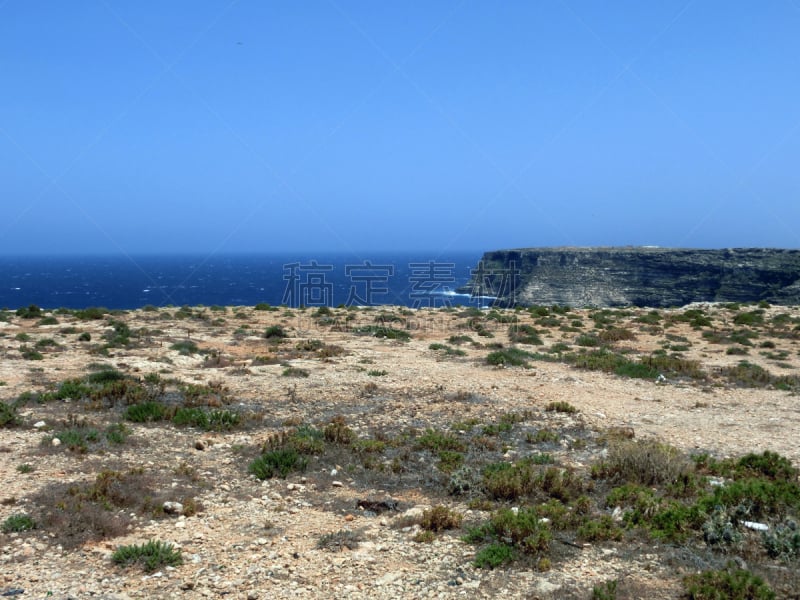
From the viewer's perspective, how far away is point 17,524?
21.1 feet

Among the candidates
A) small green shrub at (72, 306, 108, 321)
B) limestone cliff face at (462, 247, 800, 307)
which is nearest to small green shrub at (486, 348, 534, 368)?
small green shrub at (72, 306, 108, 321)

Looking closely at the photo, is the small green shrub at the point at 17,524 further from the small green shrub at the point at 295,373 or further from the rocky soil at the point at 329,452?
the small green shrub at the point at 295,373

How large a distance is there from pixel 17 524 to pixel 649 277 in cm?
8417

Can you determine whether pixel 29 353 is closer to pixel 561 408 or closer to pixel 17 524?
pixel 17 524

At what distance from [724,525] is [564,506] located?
179cm

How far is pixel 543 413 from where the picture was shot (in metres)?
11.8

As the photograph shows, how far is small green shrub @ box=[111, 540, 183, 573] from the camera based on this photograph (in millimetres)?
5773

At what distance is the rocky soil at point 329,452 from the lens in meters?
5.64

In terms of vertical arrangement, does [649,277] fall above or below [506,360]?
below

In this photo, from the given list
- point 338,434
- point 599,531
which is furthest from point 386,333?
point 599,531

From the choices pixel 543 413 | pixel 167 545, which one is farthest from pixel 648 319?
pixel 167 545

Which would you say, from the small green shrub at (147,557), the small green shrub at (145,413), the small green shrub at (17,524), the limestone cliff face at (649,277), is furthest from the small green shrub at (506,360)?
the limestone cliff face at (649,277)

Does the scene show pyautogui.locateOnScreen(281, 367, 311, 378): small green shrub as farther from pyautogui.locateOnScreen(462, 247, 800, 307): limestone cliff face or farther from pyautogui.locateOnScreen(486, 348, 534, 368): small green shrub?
pyautogui.locateOnScreen(462, 247, 800, 307): limestone cliff face

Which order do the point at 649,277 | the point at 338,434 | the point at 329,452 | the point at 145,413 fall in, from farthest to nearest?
the point at 649,277 < the point at 145,413 < the point at 338,434 < the point at 329,452
